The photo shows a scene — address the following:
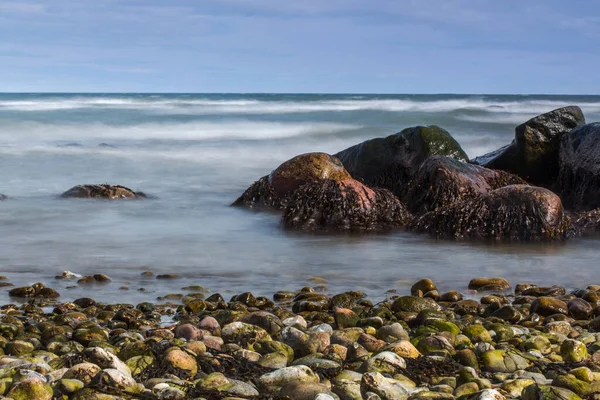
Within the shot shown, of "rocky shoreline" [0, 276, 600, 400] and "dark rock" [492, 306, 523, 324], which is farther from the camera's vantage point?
"dark rock" [492, 306, 523, 324]

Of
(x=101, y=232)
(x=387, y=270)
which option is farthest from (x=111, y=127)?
(x=387, y=270)

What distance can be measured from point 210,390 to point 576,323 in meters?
2.53

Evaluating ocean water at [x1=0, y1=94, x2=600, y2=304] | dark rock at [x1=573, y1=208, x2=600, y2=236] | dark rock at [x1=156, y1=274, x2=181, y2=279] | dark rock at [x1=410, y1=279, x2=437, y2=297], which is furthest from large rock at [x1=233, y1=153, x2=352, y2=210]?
dark rock at [x1=410, y1=279, x2=437, y2=297]

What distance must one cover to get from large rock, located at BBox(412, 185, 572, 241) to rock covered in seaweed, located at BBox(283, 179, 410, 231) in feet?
1.78

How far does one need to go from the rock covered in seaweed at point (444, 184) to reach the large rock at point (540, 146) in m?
1.48

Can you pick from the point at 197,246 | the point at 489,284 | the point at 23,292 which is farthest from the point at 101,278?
the point at 489,284

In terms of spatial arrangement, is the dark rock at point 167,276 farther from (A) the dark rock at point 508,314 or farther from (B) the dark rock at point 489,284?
(A) the dark rock at point 508,314

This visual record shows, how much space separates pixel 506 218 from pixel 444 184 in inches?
49.0

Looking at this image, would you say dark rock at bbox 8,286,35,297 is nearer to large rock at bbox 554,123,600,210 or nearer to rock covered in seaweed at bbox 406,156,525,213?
rock covered in seaweed at bbox 406,156,525,213

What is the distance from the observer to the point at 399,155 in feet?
37.3

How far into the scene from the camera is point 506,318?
4.85m

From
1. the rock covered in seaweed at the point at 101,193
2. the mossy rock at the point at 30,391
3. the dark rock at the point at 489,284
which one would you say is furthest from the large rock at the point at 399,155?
the mossy rock at the point at 30,391

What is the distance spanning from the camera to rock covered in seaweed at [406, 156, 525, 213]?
9281 millimetres

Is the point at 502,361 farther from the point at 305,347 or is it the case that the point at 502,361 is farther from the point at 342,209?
the point at 342,209
